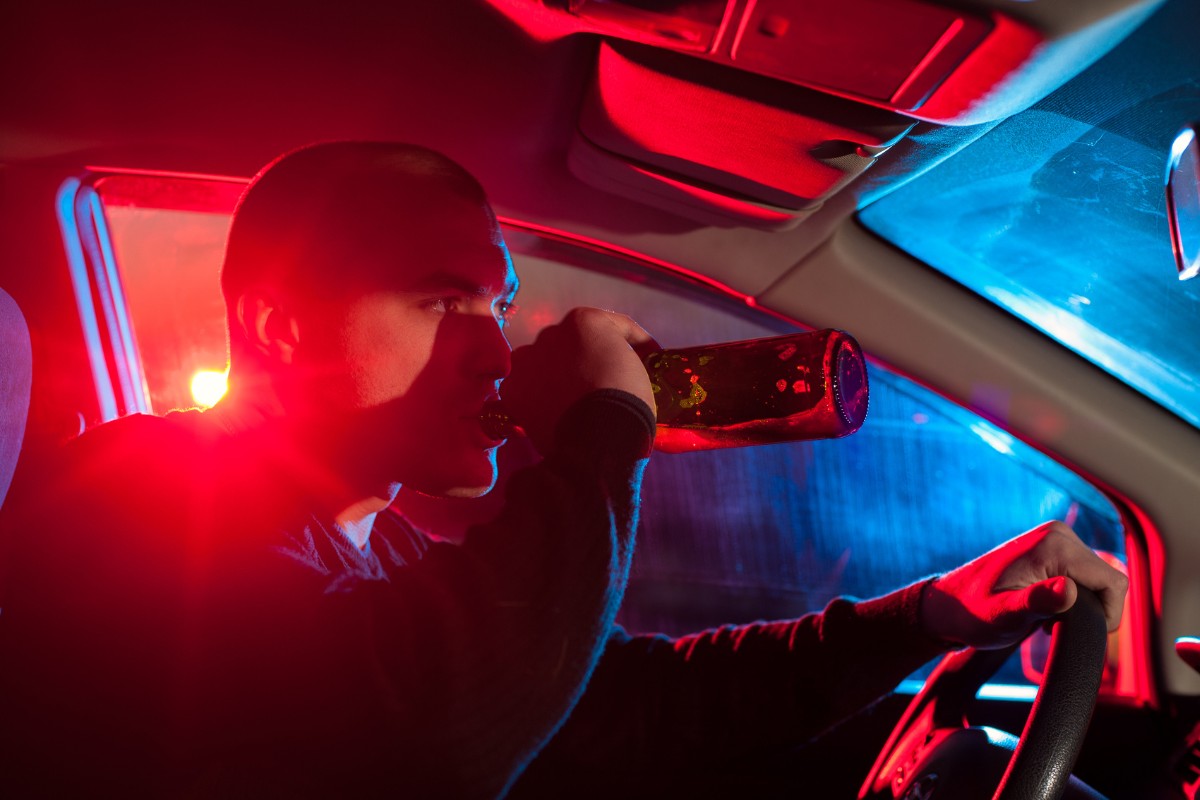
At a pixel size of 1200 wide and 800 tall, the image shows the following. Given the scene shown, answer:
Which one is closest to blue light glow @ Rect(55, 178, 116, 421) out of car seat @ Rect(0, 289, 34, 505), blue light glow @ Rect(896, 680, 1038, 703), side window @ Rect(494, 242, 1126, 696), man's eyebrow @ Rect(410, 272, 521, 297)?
car seat @ Rect(0, 289, 34, 505)

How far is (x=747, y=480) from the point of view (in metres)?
2.03

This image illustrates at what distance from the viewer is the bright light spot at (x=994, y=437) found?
61.8 inches

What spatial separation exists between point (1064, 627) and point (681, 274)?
874mm

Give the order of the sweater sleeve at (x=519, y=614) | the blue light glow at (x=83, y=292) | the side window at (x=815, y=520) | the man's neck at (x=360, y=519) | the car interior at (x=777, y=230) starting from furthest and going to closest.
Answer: the side window at (x=815, y=520) < the blue light glow at (x=83, y=292) < the man's neck at (x=360, y=519) < the car interior at (x=777, y=230) < the sweater sleeve at (x=519, y=614)

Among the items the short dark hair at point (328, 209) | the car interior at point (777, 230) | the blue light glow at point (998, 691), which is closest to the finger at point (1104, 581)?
the car interior at point (777, 230)

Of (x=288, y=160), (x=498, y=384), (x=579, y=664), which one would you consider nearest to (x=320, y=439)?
(x=498, y=384)

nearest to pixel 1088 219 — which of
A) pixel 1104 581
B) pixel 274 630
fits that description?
pixel 1104 581

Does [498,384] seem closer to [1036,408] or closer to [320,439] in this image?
[320,439]

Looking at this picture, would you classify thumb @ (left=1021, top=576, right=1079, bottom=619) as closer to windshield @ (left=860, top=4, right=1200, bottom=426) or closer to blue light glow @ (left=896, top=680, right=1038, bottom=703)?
windshield @ (left=860, top=4, right=1200, bottom=426)

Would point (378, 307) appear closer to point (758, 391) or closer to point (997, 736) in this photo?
point (758, 391)

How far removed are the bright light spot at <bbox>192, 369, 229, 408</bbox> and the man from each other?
0.57 m

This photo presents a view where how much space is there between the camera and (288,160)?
1192mm

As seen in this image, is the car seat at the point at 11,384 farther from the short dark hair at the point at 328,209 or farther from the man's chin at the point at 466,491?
the man's chin at the point at 466,491

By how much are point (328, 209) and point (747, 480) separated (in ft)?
4.13
